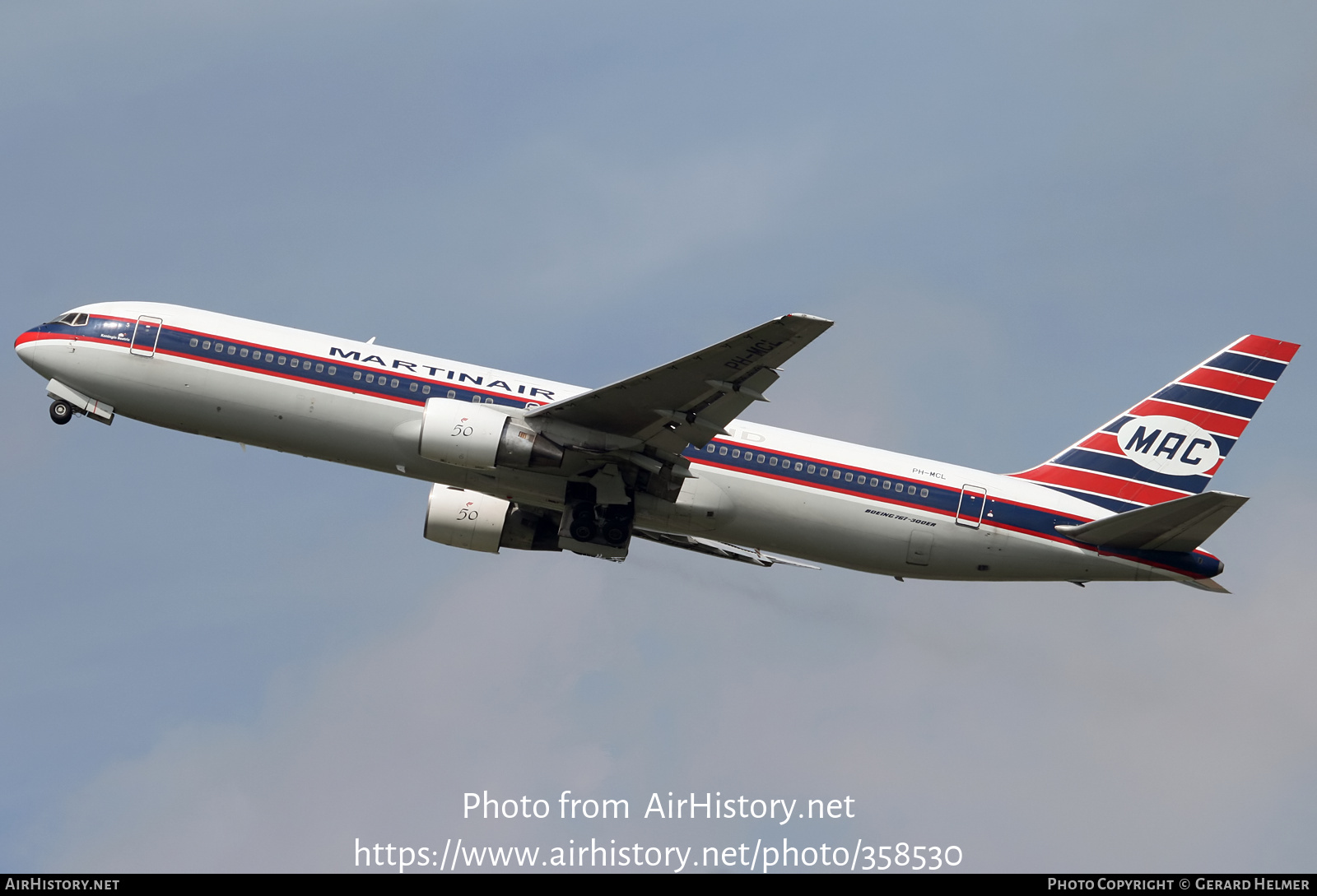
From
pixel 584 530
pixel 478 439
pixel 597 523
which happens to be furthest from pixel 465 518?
pixel 478 439

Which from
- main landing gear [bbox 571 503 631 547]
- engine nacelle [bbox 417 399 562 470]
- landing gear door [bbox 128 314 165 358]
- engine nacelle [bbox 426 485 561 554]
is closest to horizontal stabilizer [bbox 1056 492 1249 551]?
main landing gear [bbox 571 503 631 547]

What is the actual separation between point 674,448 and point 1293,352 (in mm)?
21044

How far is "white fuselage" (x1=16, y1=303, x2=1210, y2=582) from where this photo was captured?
3944cm

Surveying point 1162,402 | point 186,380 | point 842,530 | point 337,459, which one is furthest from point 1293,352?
point 186,380

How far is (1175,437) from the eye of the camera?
44.7 meters

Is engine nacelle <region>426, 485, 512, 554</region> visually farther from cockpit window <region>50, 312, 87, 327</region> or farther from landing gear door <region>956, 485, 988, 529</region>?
landing gear door <region>956, 485, 988, 529</region>

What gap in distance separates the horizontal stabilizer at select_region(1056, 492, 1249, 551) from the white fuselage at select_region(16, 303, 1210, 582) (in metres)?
0.47

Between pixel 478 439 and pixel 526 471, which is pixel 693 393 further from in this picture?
pixel 478 439

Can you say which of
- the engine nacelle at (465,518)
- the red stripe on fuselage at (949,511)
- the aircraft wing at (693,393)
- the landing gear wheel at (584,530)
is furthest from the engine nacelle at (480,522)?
the red stripe on fuselage at (949,511)

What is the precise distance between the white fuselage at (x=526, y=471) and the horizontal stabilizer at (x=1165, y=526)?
472 mm

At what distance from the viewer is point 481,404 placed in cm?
3909

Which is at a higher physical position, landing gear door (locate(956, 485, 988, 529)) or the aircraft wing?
the aircraft wing

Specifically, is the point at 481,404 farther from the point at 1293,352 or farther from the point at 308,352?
the point at 1293,352

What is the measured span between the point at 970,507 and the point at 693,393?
956 centimetres
